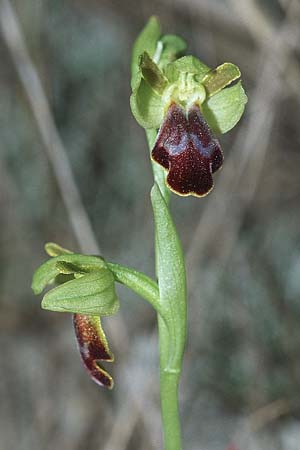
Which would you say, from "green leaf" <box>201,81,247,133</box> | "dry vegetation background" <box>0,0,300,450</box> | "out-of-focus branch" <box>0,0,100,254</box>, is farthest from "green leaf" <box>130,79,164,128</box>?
"out-of-focus branch" <box>0,0,100,254</box>

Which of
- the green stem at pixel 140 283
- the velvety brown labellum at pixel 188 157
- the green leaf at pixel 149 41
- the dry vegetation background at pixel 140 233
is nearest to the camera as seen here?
the velvety brown labellum at pixel 188 157

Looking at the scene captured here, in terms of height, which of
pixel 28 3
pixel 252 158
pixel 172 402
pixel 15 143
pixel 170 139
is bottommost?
pixel 172 402

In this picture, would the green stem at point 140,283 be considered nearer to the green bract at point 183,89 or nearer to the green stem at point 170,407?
the green stem at point 170,407

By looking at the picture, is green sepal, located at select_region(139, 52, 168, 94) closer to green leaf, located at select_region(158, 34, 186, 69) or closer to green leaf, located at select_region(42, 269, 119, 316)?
green leaf, located at select_region(158, 34, 186, 69)

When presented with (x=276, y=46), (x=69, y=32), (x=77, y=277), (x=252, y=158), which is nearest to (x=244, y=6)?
(x=276, y=46)

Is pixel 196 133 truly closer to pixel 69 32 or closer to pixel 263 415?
pixel 263 415

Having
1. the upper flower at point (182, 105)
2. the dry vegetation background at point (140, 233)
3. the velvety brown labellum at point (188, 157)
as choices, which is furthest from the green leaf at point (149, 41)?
the dry vegetation background at point (140, 233)
